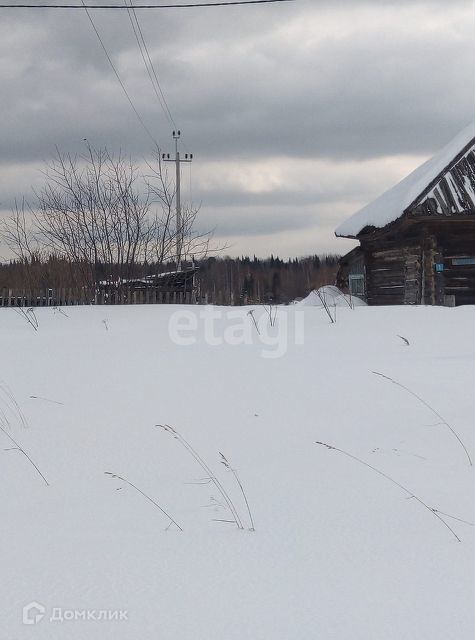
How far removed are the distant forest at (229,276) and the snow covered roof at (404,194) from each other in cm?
372

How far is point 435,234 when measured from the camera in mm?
14062

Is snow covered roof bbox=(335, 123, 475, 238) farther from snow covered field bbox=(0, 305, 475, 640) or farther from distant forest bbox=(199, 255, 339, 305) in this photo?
distant forest bbox=(199, 255, 339, 305)

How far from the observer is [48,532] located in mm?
2588

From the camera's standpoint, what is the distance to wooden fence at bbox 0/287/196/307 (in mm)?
15477

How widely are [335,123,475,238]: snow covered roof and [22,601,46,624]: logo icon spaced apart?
12.5 metres

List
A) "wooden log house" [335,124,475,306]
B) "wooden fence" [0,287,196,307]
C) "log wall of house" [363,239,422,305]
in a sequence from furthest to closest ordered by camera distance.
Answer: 1. "wooden fence" [0,287,196,307]
2. "log wall of house" [363,239,422,305]
3. "wooden log house" [335,124,475,306]

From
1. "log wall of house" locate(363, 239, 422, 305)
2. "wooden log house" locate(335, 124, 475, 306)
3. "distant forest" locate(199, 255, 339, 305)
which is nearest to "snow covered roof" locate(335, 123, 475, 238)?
"wooden log house" locate(335, 124, 475, 306)

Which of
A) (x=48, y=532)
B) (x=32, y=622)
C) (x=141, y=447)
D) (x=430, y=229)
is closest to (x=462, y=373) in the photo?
(x=141, y=447)

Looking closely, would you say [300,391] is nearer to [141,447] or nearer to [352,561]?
[141,447]

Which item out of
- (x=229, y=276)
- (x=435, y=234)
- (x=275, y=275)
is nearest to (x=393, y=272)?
(x=435, y=234)

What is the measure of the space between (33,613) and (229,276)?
74.9 meters

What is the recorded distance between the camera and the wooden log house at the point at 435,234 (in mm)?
13633

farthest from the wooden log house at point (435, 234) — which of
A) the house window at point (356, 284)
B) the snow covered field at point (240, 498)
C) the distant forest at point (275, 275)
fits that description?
the distant forest at point (275, 275)

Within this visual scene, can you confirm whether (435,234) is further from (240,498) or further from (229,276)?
(229,276)
